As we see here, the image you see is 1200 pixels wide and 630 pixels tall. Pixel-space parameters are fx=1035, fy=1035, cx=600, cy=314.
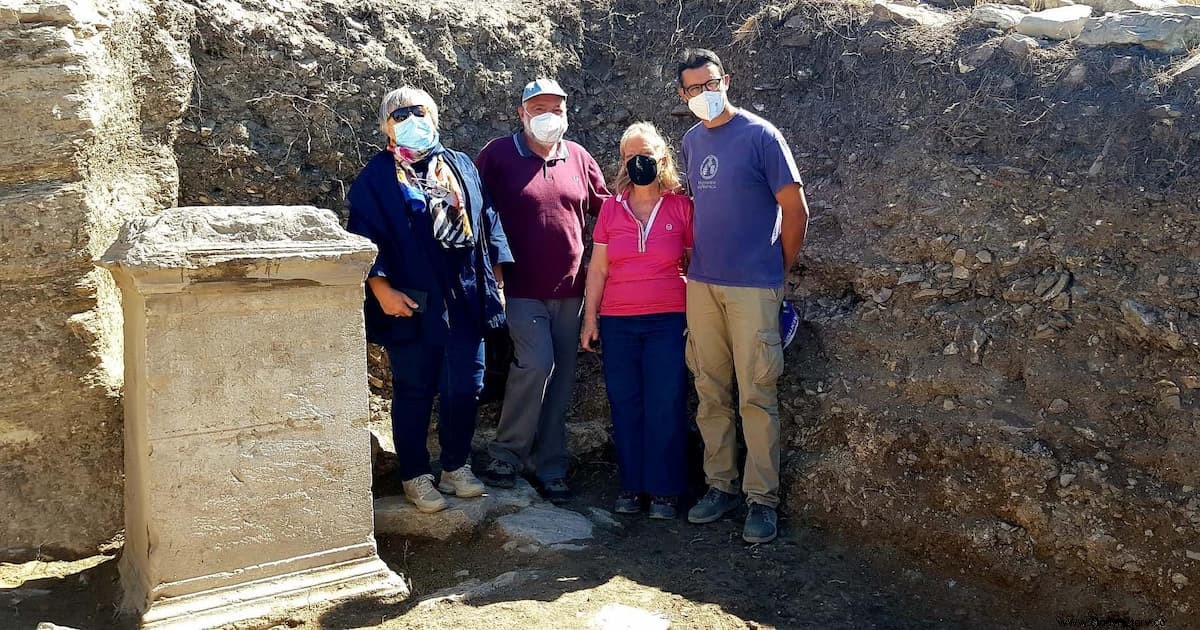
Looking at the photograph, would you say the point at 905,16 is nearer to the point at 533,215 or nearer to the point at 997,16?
the point at 997,16

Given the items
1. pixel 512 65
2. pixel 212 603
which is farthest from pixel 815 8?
pixel 212 603

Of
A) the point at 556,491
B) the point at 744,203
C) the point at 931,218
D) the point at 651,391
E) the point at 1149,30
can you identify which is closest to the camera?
the point at 744,203

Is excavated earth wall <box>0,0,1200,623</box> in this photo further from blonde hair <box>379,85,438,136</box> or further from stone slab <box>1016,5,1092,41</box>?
blonde hair <box>379,85,438,136</box>

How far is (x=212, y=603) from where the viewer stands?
3.44 metres

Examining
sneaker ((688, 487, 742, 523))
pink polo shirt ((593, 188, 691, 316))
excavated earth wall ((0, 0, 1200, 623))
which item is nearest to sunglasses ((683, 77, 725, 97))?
pink polo shirt ((593, 188, 691, 316))

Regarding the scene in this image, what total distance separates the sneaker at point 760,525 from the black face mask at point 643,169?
143cm

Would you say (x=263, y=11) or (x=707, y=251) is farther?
(x=263, y=11)

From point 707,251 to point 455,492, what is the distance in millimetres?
1473

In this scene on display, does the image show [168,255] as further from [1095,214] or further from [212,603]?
[1095,214]

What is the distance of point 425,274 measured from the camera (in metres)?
4.05

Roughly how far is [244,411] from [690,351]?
1.85m

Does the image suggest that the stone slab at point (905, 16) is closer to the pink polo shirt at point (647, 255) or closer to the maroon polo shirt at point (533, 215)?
the pink polo shirt at point (647, 255)

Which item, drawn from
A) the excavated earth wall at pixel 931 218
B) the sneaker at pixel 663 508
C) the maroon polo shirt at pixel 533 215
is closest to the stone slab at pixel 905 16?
the excavated earth wall at pixel 931 218

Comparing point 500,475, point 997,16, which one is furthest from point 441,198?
point 997,16
